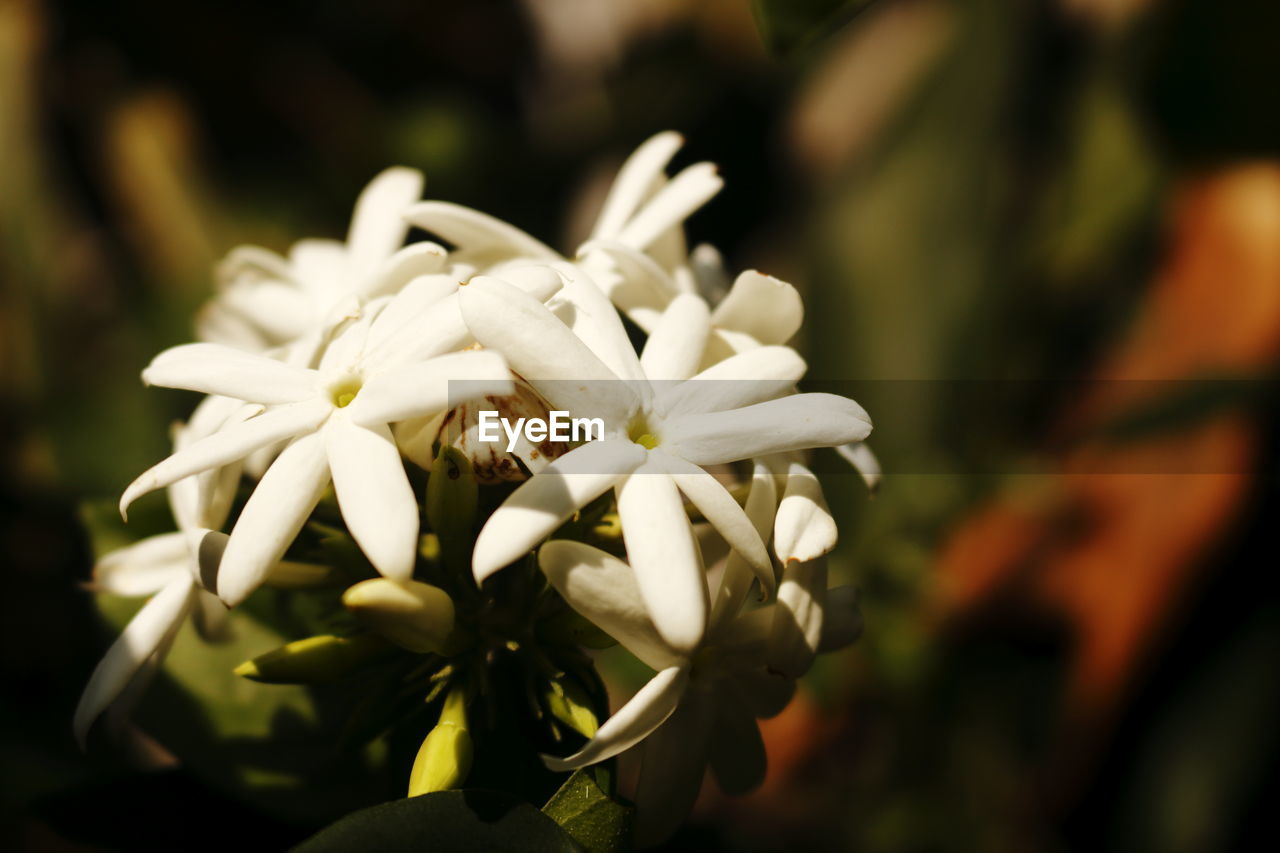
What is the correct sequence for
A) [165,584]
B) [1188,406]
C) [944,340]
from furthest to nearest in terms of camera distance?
[944,340] < [1188,406] < [165,584]

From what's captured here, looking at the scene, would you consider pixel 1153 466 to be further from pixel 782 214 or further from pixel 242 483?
pixel 242 483

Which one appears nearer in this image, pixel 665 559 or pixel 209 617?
pixel 665 559

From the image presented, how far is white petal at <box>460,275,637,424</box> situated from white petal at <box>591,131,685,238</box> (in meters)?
0.25

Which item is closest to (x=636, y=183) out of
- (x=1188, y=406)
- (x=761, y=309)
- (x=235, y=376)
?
(x=761, y=309)

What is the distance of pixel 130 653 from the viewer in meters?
0.69

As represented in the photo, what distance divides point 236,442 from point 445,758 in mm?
252

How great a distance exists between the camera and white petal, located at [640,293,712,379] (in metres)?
0.69

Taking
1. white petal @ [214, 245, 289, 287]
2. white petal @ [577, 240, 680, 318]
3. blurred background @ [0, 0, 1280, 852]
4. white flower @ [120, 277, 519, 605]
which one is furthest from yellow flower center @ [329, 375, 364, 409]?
blurred background @ [0, 0, 1280, 852]

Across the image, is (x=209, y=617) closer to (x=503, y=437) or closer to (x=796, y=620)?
(x=503, y=437)

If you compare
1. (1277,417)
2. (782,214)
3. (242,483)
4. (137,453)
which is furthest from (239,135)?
(1277,417)

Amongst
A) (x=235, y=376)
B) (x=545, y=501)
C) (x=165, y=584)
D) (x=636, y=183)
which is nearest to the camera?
(x=545, y=501)

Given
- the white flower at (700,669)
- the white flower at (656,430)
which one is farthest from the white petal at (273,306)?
the white flower at (700,669)

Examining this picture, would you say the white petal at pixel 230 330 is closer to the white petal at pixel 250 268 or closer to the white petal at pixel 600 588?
the white petal at pixel 250 268

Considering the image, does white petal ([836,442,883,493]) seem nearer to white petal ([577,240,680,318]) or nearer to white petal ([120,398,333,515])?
white petal ([577,240,680,318])
